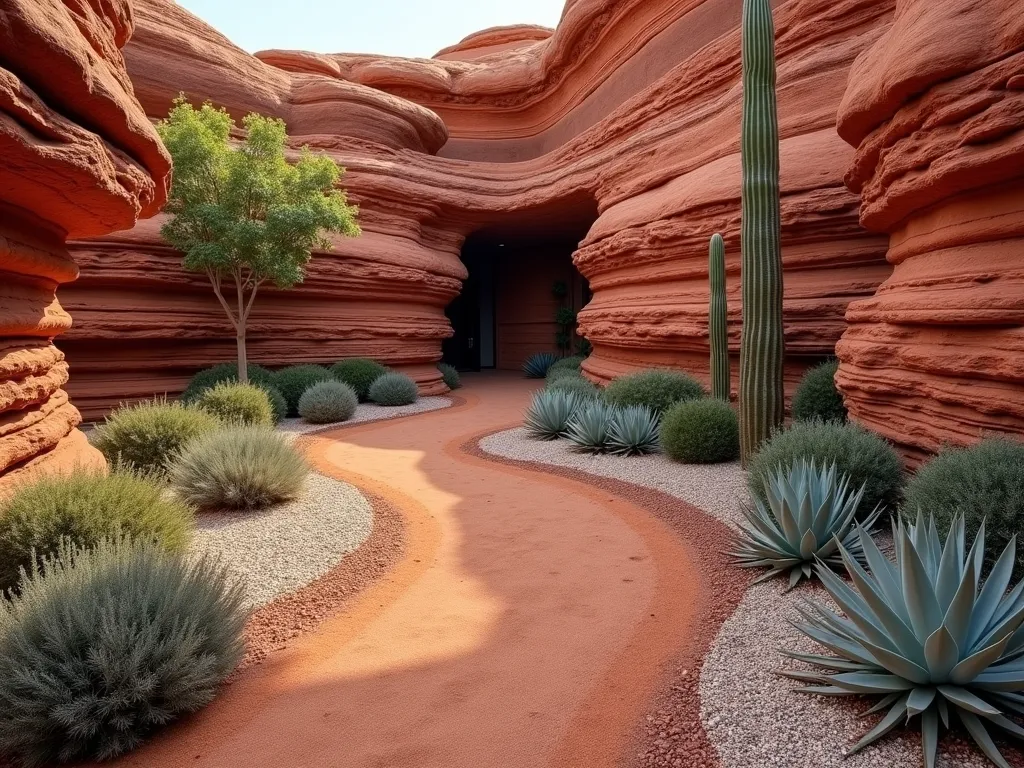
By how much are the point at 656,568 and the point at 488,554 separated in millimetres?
1330

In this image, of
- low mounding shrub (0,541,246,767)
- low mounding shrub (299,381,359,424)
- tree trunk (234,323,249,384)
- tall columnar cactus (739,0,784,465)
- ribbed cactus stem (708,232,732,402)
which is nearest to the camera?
low mounding shrub (0,541,246,767)

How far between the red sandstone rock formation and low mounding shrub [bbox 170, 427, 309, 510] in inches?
275

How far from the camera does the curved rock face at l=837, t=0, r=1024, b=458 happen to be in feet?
14.0

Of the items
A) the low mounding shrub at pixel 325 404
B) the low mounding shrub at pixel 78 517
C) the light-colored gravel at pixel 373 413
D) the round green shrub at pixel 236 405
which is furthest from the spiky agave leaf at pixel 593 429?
the low mounding shrub at pixel 78 517

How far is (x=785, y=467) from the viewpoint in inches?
196

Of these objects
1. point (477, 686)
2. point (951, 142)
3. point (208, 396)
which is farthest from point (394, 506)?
point (951, 142)

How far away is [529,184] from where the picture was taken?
727 inches

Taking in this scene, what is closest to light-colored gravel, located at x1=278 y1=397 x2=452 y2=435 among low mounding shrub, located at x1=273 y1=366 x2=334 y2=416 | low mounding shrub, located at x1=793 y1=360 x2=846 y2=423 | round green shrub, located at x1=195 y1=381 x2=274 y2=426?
low mounding shrub, located at x1=273 y1=366 x2=334 y2=416

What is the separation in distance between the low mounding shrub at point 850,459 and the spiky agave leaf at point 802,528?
344 millimetres

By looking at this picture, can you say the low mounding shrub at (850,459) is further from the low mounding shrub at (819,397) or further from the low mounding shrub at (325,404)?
the low mounding shrub at (325,404)

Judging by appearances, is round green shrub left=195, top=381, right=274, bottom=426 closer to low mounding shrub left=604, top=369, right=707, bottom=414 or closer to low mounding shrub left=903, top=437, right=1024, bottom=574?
low mounding shrub left=604, top=369, right=707, bottom=414

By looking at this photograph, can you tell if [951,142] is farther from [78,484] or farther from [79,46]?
[78,484]

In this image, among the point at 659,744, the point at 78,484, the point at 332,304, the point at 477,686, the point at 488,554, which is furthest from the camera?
the point at 332,304

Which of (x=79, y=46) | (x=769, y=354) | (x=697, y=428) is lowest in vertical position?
(x=697, y=428)
